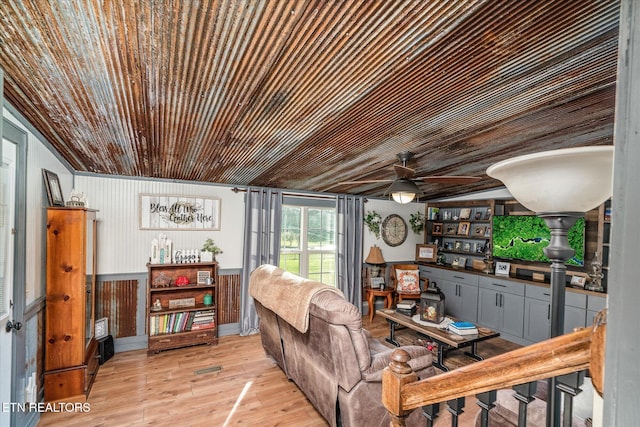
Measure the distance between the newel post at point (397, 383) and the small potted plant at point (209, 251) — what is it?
358 cm

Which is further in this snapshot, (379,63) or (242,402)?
(242,402)

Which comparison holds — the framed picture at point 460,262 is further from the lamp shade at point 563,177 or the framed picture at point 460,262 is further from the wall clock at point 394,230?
the lamp shade at point 563,177

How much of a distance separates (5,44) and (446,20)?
5.91 feet

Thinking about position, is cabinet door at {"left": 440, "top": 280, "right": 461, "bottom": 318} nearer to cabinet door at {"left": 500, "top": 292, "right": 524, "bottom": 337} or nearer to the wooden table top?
cabinet door at {"left": 500, "top": 292, "right": 524, "bottom": 337}

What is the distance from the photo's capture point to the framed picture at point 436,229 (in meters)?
5.92

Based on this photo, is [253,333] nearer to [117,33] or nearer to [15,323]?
[15,323]

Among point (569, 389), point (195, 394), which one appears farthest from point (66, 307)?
point (569, 389)

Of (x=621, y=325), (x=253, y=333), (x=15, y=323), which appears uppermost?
(x=621, y=325)

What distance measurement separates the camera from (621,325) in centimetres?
48

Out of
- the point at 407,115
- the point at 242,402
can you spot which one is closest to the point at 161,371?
the point at 242,402

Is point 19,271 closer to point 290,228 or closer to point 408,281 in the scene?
point 290,228

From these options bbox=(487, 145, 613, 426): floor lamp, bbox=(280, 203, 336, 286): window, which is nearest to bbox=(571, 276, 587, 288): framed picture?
bbox=(280, 203, 336, 286): window

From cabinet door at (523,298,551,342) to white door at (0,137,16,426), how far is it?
5.35 meters

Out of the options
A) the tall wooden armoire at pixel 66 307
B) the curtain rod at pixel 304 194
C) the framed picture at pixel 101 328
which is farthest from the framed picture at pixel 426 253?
the tall wooden armoire at pixel 66 307
